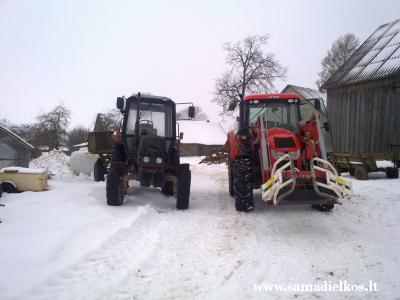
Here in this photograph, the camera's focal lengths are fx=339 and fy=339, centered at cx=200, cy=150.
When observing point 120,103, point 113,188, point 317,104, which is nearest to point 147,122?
point 120,103

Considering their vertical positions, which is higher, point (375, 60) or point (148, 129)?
point (375, 60)

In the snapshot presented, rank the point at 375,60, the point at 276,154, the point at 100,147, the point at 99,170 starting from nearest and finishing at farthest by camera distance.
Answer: the point at 276,154 < the point at 100,147 < the point at 99,170 < the point at 375,60

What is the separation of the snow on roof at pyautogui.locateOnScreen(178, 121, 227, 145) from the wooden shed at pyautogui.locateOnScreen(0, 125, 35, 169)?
2653cm

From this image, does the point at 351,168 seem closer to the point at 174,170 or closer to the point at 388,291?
the point at 174,170

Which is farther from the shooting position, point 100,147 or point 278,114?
point 100,147

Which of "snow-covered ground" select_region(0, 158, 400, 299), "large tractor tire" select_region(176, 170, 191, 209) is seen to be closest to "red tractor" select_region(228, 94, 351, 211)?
"snow-covered ground" select_region(0, 158, 400, 299)

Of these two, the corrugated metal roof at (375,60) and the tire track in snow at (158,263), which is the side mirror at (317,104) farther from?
the corrugated metal roof at (375,60)

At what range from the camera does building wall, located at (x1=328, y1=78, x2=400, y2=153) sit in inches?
561

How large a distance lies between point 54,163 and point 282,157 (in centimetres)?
1254

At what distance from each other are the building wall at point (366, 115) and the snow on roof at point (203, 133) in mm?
22394

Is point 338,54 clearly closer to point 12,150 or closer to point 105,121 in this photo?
point 105,121

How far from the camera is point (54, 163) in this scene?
50.1ft

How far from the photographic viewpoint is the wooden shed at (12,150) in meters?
11.1

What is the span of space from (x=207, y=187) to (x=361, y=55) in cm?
1188
